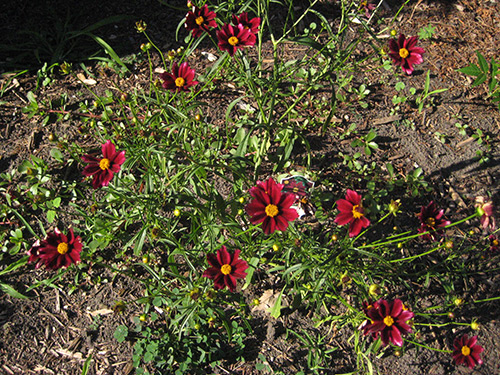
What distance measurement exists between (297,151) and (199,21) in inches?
42.5

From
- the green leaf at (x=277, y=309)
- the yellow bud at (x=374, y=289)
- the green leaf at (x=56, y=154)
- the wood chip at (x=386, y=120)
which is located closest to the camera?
the yellow bud at (x=374, y=289)

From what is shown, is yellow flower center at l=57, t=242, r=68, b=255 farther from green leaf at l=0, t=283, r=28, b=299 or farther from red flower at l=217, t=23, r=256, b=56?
red flower at l=217, t=23, r=256, b=56

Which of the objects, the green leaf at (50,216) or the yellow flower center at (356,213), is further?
the green leaf at (50,216)

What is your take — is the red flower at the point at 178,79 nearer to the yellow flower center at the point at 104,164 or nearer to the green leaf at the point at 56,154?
the yellow flower center at the point at 104,164

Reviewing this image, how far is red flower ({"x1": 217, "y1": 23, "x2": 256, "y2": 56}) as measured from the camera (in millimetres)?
2046

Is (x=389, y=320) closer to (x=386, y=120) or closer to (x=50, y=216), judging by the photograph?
(x=386, y=120)

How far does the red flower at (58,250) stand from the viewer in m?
1.90

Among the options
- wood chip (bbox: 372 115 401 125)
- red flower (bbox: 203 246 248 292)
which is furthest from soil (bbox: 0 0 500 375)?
red flower (bbox: 203 246 248 292)

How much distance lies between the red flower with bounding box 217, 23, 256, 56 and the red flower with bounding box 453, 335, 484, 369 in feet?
5.68

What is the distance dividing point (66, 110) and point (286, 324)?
6.73ft

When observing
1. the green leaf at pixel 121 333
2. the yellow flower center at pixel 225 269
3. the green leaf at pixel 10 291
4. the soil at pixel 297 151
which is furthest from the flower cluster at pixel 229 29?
the green leaf at pixel 10 291

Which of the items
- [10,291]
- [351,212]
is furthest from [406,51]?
[10,291]

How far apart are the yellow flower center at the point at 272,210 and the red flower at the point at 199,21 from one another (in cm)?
97

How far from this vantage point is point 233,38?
82.1 inches
